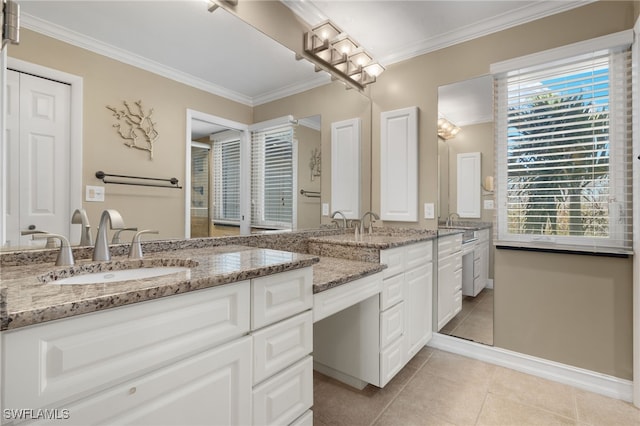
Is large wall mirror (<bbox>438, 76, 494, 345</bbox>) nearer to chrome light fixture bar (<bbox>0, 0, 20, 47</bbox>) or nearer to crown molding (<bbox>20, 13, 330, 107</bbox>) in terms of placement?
crown molding (<bbox>20, 13, 330, 107</bbox>)

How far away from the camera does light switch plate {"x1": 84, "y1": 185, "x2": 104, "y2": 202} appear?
120cm

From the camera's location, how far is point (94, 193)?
122cm

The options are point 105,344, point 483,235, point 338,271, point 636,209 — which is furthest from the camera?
point 483,235

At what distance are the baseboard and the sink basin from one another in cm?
219

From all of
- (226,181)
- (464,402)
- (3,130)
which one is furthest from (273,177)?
(464,402)

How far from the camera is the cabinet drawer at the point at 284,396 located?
3.63 feet

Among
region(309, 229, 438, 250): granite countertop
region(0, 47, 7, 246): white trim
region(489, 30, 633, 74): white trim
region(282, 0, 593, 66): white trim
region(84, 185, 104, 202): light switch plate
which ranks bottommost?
region(309, 229, 438, 250): granite countertop

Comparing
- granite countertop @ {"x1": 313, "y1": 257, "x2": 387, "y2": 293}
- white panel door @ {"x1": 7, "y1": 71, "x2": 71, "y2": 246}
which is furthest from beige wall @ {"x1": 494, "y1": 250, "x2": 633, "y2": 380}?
white panel door @ {"x1": 7, "y1": 71, "x2": 71, "y2": 246}

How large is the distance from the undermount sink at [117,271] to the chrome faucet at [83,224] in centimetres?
17

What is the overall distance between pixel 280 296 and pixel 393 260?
3.29 feet

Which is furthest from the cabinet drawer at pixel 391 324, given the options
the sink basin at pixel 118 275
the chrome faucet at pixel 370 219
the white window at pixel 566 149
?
the sink basin at pixel 118 275

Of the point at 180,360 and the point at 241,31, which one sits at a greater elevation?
the point at 241,31

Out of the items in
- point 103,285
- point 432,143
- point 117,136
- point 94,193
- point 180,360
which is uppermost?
point 432,143

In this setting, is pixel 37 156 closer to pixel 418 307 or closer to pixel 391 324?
pixel 391 324
